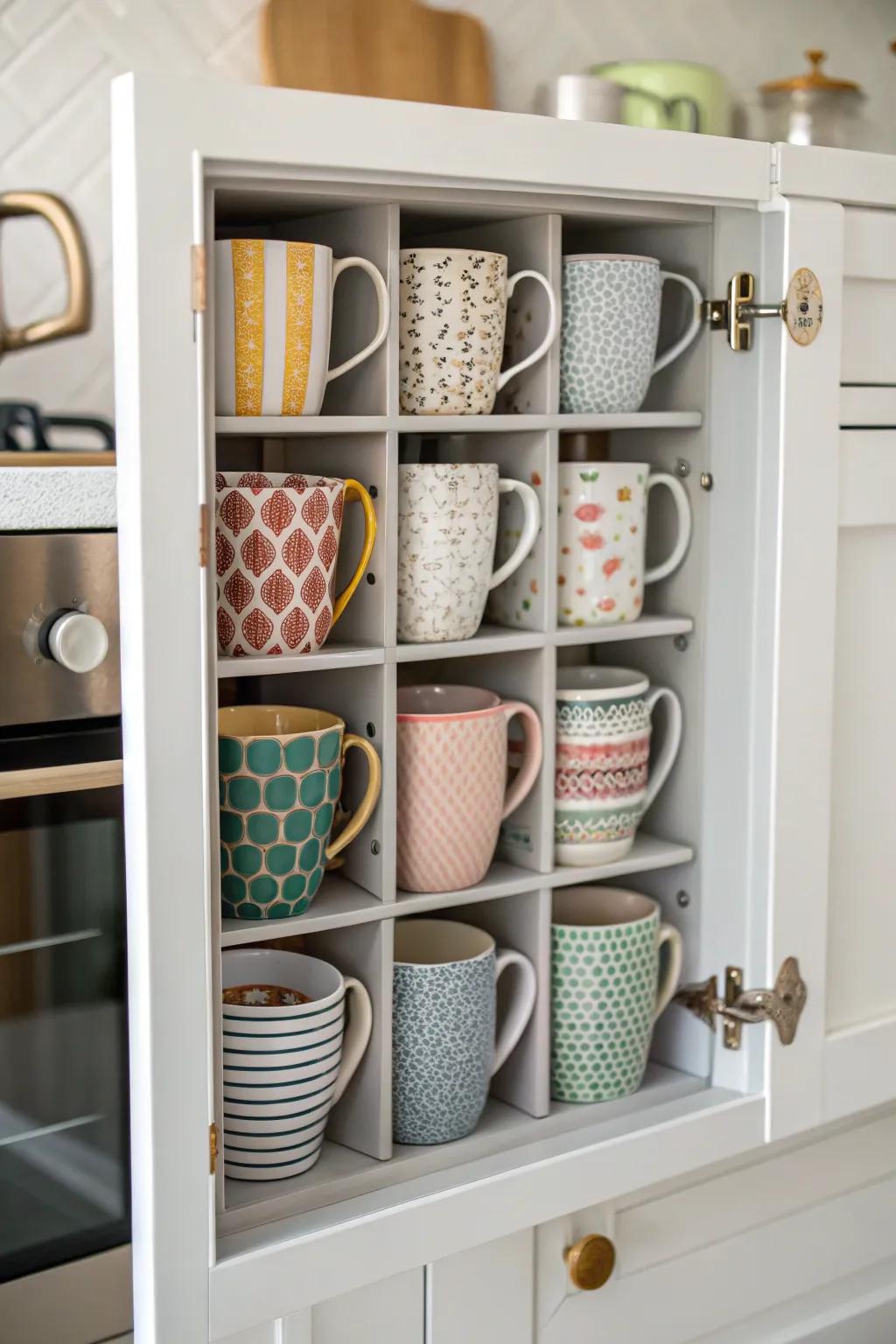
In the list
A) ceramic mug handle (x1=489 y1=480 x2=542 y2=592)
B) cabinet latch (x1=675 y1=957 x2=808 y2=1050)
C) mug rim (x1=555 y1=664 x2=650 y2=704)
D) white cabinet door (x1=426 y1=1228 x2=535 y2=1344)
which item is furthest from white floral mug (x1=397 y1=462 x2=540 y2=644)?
white cabinet door (x1=426 y1=1228 x2=535 y2=1344)

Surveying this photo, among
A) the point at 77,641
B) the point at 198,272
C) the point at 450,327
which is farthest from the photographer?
the point at 450,327

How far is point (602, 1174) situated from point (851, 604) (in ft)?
1.62

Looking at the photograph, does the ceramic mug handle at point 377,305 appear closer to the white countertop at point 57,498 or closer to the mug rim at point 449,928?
the white countertop at point 57,498

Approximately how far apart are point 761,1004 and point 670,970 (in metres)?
0.10

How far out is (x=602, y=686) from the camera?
1.31 meters

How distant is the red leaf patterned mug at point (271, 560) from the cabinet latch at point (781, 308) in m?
0.34

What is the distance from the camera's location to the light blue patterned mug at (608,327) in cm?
114

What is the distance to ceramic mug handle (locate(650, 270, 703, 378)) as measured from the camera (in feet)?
3.83

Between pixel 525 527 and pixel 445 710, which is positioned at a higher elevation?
pixel 525 527

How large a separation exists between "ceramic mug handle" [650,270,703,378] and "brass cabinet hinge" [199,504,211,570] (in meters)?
0.46

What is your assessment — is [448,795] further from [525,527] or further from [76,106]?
[76,106]

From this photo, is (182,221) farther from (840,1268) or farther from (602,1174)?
(840,1268)

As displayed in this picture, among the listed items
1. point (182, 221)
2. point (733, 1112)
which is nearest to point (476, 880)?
point (733, 1112)

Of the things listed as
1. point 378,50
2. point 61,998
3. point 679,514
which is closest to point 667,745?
point 679,514
